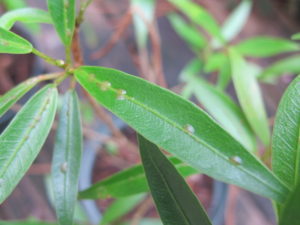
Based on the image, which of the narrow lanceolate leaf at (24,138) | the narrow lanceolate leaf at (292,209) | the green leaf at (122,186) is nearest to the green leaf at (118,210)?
the green leaf at (122,186)

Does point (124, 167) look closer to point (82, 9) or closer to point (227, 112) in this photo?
point (227, 112)

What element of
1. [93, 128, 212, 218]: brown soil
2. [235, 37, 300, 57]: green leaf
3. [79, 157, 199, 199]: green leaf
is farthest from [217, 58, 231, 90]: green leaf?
[79, 157, 199, 199]: green leaf

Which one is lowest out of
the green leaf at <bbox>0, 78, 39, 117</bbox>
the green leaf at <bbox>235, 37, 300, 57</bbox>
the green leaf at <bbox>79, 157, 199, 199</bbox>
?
the green leaf at <bbox>79, 157, 199, 199</bbox>

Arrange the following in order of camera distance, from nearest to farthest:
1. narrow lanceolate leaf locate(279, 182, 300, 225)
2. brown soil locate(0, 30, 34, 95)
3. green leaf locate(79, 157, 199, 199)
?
narrow lanceolate leaf locate(279, 182, 300, 225)
green leaf locate(79, 157, 199, 199)
brown soil locate(0, 30, 34, 95)

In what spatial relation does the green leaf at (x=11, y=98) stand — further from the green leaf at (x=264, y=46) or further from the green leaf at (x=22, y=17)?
the green leaf at (x=264, y=46)

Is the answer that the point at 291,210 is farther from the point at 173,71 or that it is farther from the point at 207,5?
the point at 207,5

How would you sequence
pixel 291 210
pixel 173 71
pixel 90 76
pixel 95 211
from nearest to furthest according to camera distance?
pixel 291 210 → pixel 90 76 → pixel 95 211 → pixel 173 71

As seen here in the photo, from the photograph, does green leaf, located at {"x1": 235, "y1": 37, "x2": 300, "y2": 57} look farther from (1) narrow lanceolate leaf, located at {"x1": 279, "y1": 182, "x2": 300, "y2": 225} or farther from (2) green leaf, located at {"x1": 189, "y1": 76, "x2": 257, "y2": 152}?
(1) narrow lanceolate leaf, located at {"x1": 279, "y1": 182, "x2": 300, "y2": 225}

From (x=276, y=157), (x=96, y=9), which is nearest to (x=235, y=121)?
(x=276, y=157)
